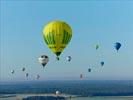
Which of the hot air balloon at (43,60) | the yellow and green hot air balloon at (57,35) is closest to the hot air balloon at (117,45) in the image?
the hot air balloon at (43,60)

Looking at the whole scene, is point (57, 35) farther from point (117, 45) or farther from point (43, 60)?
point (117, 45)

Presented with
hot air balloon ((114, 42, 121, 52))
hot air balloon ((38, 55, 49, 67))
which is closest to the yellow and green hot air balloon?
hot air balloon ((38, 55, 49, 67))

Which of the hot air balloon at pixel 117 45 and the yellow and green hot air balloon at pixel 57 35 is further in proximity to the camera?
the hot air balloon at pixel 117 45

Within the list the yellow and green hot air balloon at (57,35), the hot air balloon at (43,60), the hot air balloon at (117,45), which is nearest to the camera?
the yellow and green hot air balloon at (57,35)

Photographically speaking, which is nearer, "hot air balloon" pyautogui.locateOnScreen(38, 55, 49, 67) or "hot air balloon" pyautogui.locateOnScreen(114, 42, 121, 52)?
"hot air balloon" pyautogui.locateOnScreen(38, 55, 49, 67)

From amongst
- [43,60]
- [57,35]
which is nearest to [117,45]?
[43,60]

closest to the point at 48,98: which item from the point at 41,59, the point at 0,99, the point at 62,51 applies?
the point at 0,99

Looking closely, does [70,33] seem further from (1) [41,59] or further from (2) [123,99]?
(2) [123,99]

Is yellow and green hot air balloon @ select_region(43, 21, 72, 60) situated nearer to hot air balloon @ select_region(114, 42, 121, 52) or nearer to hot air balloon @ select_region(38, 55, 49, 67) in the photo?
hot air balloon @ select_region(38, 55, 49, 67)

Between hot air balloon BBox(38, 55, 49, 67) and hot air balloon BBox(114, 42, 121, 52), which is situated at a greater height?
hot air balloon BBox(114, 42, 121, 52)

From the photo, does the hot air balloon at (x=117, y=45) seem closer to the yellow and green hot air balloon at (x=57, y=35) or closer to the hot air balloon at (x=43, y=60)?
the hot air balloon at (x=43, y=60)
